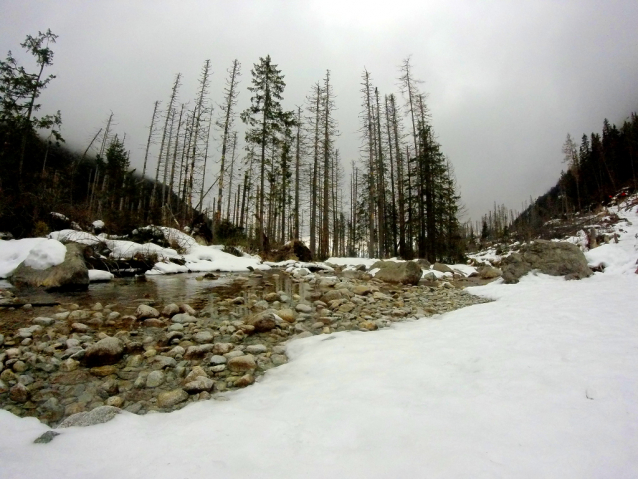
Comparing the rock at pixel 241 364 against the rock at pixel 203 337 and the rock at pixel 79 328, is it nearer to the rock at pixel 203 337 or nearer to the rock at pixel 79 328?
the rock at pixel 203 337

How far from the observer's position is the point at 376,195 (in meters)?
19.2

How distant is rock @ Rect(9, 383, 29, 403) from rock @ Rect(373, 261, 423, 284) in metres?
7.86

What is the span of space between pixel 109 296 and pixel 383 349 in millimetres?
5124

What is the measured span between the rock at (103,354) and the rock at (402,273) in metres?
7.27

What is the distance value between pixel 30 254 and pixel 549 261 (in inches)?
459

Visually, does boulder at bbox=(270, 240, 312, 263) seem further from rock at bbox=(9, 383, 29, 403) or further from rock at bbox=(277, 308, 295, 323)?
rock at bbox=(9, 383, 29, 403)

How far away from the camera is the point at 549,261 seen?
649cm

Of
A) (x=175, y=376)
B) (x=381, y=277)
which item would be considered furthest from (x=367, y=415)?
(x=381, y=277)

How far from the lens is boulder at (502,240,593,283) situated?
242 inches

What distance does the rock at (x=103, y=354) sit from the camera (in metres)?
2.40

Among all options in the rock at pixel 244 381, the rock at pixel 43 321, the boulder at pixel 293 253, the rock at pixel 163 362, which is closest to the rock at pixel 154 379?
the rock at pixel 163 362

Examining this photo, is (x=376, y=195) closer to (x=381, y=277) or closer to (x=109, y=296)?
(x=381, y=277)

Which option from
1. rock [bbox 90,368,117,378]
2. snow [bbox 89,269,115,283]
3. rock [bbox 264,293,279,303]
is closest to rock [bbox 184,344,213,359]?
rock [bbox 90,368,117,378]

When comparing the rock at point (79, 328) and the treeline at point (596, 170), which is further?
the treeline at point (596, 170)
